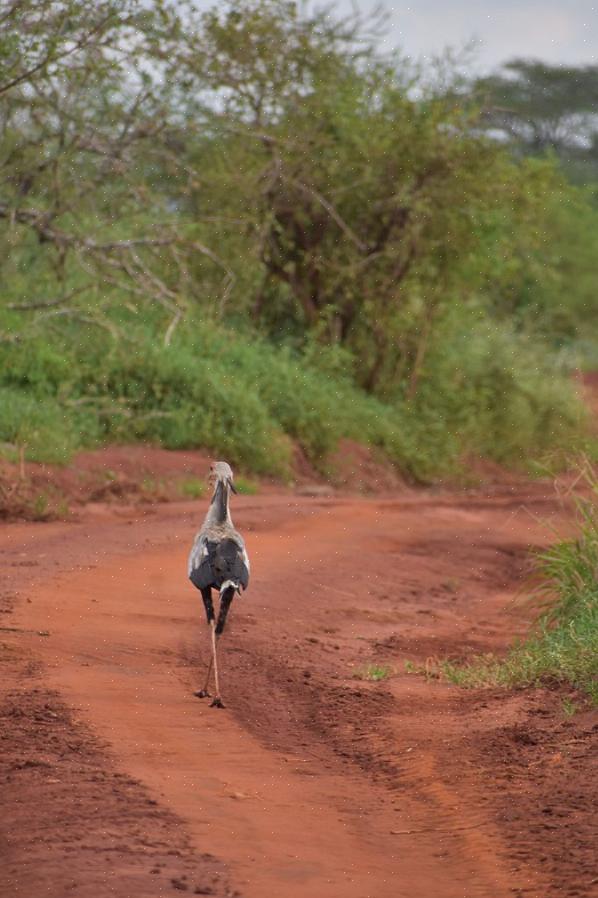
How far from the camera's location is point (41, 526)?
1255 cm

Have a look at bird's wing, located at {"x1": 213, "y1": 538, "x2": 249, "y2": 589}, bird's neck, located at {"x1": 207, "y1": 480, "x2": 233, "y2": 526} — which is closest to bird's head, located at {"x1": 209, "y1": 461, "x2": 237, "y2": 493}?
bird's neck, located at {"x1": 207, "y1": 480, "x2": 233, "y2": 526}

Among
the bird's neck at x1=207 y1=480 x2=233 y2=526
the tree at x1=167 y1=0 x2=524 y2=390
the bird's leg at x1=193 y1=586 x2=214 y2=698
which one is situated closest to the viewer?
the bird's leg at x1=193 y1=586 x2=214 y2=698

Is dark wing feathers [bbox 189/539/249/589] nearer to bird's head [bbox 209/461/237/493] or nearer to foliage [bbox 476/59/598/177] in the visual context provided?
bird's head [bbox 209/461/237/493]

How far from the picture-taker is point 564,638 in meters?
8.34

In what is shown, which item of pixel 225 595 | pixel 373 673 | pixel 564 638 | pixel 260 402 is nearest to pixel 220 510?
pixel 225 595

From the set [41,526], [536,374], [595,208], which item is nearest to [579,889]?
[41,526]

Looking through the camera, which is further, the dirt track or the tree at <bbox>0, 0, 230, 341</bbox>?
the tree at <bbox>0, 0, 230, 341</bbox>

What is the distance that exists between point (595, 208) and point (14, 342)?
109 feet

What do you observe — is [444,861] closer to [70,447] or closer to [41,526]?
[41,526]

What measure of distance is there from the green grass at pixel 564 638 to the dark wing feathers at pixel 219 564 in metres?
1.68

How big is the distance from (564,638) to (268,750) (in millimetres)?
2713

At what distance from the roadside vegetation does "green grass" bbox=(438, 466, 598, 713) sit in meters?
6.45

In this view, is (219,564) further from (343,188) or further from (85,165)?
(343,188)

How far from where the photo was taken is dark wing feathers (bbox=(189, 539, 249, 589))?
271 inches
